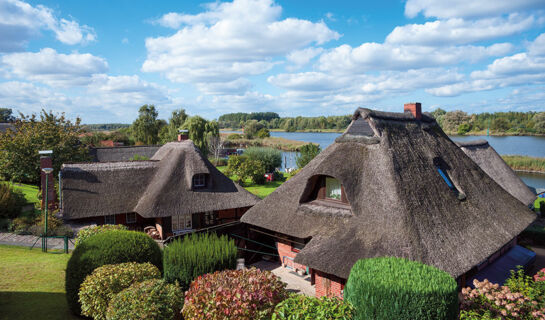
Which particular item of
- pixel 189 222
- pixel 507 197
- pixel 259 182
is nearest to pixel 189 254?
pixel 189 222

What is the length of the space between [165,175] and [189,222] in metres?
2.86

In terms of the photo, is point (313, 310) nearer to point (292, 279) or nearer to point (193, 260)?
point (193, 260)

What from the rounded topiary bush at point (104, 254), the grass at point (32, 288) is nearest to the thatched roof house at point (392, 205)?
the rounded topiary bush at point (104, 254)

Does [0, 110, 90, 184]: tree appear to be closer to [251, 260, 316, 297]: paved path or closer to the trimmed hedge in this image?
[251, 260, 316, 297]: paved path

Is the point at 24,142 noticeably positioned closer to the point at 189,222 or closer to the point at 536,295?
the point at 189,222

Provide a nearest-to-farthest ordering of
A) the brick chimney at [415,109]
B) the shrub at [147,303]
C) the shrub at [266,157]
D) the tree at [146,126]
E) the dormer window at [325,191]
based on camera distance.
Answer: the shrub at [147,303] → the dormer window at [325,191] → the brick chimney at [415,109] → the shrub at [266,157] → the tree at [146,126]

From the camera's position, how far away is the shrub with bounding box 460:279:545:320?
6.34m

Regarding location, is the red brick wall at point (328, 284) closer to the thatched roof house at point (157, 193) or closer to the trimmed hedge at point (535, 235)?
the thatched roof house at point (157, 193)

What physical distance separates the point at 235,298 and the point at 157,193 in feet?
38.9

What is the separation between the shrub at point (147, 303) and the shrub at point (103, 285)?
0.51m

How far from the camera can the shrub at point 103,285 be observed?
7.41 m

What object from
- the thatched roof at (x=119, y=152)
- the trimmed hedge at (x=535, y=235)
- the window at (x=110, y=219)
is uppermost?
the thatched roof at (x=119, y=152)

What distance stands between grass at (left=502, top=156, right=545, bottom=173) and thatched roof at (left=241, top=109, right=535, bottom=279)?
40.3 m

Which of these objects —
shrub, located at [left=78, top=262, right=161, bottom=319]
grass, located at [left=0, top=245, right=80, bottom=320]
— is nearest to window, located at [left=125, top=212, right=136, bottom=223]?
grass, located at [left=0, top=245, right=80, bottom=320]
